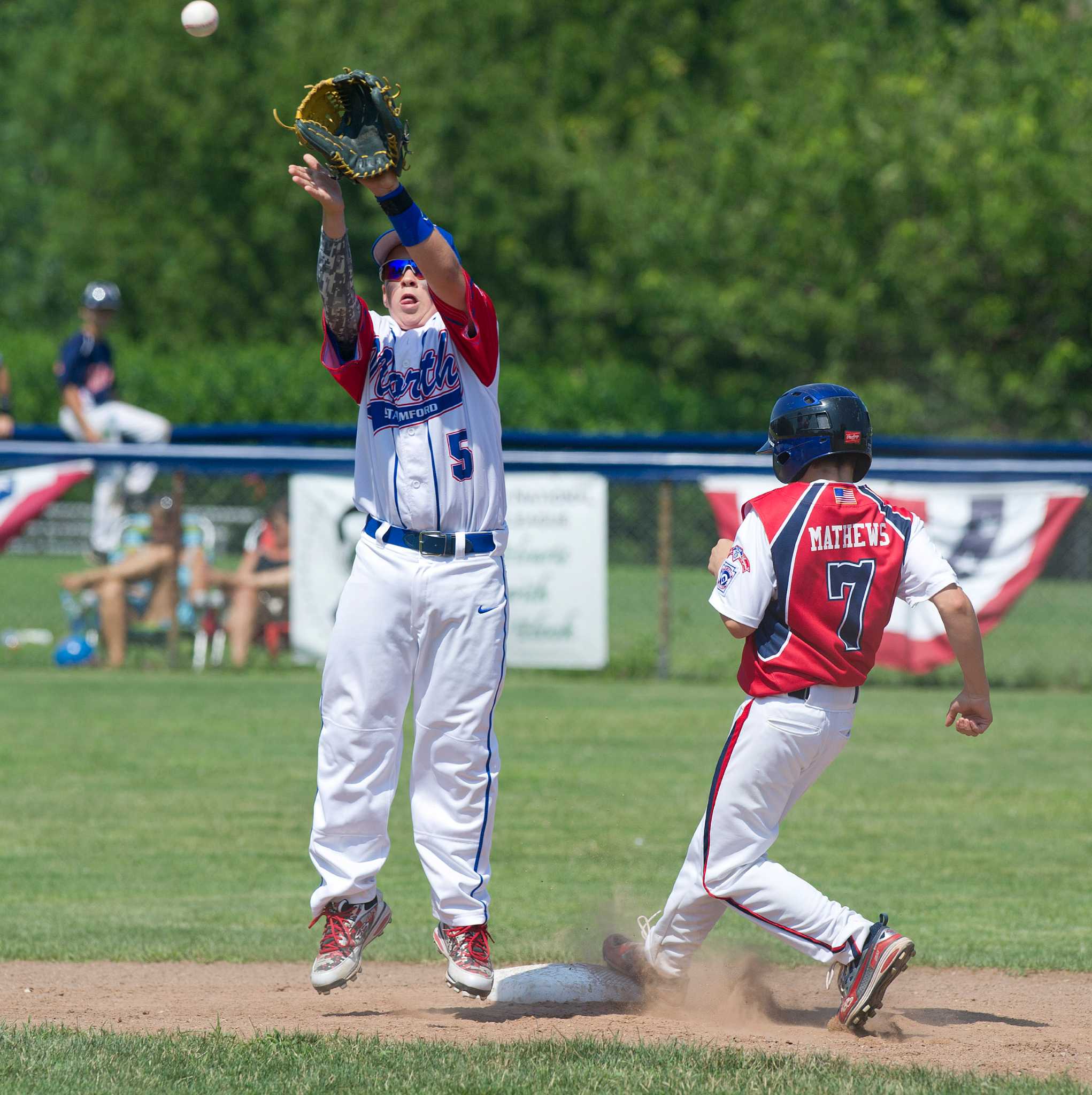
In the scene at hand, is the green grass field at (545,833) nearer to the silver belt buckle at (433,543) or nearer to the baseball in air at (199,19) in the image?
the silver belt buckle at (433,543)

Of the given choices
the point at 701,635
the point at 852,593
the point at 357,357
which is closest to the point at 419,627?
the point at 357,357

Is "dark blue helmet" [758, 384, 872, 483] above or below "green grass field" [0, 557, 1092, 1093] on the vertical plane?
above

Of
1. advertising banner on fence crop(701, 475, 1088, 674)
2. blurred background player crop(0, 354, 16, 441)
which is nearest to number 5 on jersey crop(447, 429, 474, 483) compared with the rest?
advertising banner on fence crop(701, 475, 1088, 674)

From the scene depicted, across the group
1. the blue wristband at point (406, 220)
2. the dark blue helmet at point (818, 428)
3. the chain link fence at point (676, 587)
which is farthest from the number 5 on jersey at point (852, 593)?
the chain link fence at point (676, 587)

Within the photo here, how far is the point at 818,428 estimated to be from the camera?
14.7 ft

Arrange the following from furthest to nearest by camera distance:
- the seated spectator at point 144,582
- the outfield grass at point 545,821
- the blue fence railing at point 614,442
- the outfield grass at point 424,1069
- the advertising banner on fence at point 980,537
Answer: the blue fence railing at point 614,442, the seated spectator at point 144,582, the advertising banner on fence at point 980,537, the outfield grass at point 545,821, the outfield grass at point 424,1069

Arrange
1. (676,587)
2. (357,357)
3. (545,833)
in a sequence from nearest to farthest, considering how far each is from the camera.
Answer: (357,357) → (545,833) → (676,587)

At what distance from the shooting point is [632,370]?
1070 inches

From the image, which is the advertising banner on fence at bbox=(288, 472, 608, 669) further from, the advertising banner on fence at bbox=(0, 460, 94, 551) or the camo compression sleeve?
the camo compression sleeve

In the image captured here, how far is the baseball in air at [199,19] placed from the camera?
17.7 feet

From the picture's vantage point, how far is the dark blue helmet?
14.7 ft

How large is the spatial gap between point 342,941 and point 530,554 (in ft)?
23.5

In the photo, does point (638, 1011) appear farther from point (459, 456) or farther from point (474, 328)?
point (474, 328)

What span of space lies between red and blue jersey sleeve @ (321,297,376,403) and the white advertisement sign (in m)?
6.80
